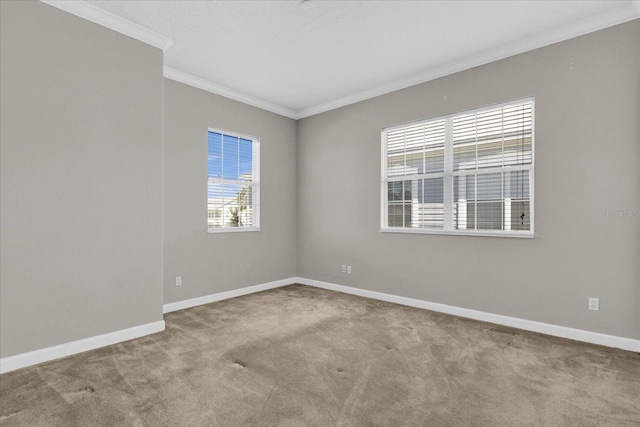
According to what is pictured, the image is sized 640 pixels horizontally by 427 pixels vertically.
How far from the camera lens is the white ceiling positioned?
9.23ft

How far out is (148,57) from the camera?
10.7 ft

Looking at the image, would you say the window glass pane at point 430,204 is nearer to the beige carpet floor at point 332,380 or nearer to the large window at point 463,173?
the large window at point 463,173

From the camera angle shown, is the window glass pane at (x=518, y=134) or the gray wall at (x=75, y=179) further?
the window glass pane at (x=518, y=134)

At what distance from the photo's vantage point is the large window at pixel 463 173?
11.5ft

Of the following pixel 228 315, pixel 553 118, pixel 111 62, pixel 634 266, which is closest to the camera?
pixel 634 266

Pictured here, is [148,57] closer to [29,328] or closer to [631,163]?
[29,328]

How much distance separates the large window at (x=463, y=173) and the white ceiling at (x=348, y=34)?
0.66 m

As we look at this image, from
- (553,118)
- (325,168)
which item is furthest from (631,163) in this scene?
(325,168)

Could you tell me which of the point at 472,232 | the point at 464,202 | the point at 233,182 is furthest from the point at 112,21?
the point at 472,232

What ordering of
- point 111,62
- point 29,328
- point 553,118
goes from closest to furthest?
point 29,328 < point 111,62 < point 553,118

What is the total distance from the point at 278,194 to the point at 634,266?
434 cm

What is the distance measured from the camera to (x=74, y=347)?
2.76 metres

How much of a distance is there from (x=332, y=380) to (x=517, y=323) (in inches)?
89.0

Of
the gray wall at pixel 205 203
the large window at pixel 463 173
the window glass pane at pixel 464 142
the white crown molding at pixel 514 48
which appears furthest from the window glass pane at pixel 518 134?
the gray wall at pixel 205 203
